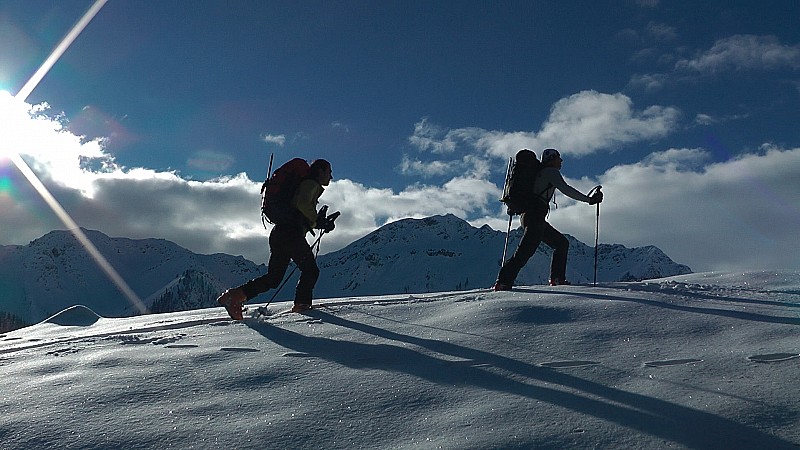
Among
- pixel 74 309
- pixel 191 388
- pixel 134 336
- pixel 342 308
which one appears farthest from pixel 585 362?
pixel 74 309

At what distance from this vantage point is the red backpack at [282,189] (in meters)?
7.28

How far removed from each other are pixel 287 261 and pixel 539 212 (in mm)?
3214

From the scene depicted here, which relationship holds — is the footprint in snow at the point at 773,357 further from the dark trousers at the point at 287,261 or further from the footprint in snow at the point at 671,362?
the dark trousers at the point at 287,261

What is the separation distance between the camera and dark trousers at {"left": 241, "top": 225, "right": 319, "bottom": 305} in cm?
730

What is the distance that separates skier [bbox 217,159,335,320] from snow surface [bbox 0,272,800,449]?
1265mm

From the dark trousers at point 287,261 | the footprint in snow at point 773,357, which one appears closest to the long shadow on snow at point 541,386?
the footprint in snow at point 773,357

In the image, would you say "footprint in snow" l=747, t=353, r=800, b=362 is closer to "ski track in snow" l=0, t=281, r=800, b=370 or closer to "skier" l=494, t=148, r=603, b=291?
"ski track in snow" l=0, t=281, r=800, b=370

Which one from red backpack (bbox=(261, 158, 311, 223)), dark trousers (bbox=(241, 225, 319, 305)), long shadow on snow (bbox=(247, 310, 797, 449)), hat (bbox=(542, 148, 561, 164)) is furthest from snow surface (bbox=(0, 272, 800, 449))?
hat (bbox=(542, 148, 561, 164))

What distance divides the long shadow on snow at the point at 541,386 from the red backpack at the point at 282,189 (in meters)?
1.99

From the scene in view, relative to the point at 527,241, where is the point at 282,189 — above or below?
above

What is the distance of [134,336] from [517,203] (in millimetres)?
4724

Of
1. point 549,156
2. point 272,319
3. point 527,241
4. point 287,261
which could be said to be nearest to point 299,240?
point 287,261

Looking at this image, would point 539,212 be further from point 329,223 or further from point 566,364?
point 566,364

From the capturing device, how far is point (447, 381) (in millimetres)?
3854
